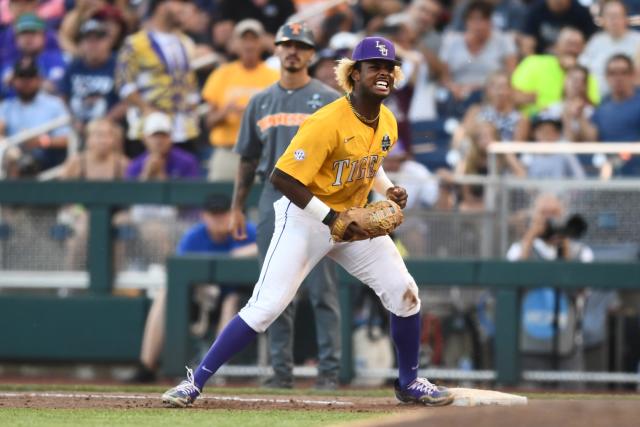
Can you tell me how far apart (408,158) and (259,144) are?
3116mm

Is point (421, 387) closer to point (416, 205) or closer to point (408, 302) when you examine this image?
point (408, 302)

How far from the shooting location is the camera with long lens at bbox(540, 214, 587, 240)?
Answer: 10661mm

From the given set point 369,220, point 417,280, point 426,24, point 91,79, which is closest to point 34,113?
point 91,79

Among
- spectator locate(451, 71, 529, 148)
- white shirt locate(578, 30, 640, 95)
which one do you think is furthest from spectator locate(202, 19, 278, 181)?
white shirt locate(578, 30, 640, 95)

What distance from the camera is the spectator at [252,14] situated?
13.9 metres

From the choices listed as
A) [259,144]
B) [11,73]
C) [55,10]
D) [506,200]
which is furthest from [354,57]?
[55,10]

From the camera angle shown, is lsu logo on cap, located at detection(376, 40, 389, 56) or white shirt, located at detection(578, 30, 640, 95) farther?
white shirt, located at detection(578, 30, 640, 95)

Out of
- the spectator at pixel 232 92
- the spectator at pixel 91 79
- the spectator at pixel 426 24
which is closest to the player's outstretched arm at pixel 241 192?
the spectator at pixel 232 92

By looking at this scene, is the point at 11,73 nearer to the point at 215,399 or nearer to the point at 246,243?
the point at 246,243

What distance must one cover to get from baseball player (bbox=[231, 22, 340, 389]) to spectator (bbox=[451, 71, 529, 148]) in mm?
3516

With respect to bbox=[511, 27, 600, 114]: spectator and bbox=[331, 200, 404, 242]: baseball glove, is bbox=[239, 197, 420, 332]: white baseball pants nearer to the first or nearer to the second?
bbox=[331, 200, 404, 242]: baseball glove

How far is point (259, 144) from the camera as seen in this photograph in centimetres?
886

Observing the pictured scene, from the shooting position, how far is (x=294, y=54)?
869 cm

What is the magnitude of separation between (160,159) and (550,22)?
440cm
